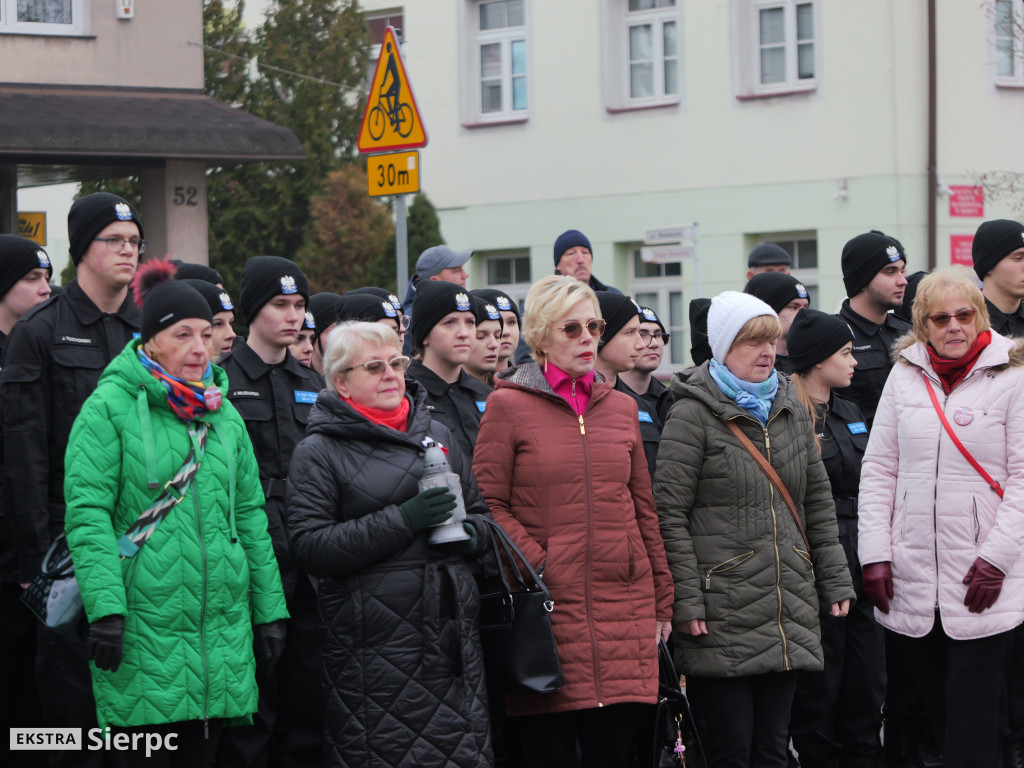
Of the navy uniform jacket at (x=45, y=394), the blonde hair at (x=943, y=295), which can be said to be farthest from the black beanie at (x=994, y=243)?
the navy uniform jacket at (x=45, y=394)

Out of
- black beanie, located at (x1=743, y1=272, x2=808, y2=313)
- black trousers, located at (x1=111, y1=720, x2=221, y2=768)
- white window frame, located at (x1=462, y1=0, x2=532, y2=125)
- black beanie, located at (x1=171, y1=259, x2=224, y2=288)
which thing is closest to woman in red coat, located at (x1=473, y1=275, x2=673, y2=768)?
black trousers, located at (x1=111, y1=720, x2=221, y2=768)

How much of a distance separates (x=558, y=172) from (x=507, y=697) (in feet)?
59.7

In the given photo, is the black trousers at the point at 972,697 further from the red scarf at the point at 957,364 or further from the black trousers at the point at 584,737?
the black trousers at the point at 584,737

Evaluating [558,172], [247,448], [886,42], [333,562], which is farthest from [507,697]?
[558,172]

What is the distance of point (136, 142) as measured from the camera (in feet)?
42.8

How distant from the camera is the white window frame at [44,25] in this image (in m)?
13.7

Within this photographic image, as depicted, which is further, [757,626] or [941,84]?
[941,84]

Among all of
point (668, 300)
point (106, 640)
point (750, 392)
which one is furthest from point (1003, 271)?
point (668, 300)

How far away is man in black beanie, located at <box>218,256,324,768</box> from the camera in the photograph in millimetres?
6176

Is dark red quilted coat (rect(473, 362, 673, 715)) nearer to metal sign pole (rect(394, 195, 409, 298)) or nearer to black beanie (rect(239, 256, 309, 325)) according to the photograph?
black beanie (rect(239, 256, 309, 325))

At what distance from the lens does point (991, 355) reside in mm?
6184

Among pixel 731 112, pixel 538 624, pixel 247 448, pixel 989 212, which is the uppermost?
pixel 731 112

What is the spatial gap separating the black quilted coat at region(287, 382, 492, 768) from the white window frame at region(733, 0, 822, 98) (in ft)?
54.3

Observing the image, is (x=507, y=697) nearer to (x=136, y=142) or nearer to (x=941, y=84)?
(x=136, y=142)
